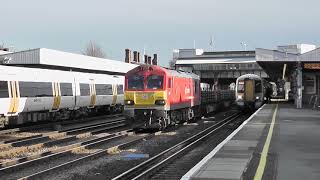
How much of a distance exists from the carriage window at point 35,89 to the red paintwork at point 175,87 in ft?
17.4

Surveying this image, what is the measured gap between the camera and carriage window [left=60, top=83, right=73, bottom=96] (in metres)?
30.2

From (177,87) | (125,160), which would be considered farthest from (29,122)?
(125,160)

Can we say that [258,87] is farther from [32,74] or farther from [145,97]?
[32,74]

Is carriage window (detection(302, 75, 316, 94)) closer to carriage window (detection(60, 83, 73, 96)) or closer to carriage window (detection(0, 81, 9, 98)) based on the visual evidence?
carriage window (detection(60, 83, 73, 96))

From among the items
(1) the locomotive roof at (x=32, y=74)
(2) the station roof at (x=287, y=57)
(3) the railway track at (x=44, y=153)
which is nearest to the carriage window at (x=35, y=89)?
(1) the locomotive roof at (x=32, y=74)

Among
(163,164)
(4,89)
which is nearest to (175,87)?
(4,89)

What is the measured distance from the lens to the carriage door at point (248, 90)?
4031cm

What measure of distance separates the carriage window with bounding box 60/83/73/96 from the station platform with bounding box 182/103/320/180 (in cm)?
1432

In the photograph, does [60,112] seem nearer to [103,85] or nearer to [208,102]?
[103,85]

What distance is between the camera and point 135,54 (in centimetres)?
10250

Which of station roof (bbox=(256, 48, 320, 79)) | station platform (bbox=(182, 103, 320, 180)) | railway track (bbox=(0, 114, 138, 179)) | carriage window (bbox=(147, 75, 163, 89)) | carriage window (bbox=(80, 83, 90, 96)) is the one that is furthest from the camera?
station roof (bbox=(256, 48, 320, 79))

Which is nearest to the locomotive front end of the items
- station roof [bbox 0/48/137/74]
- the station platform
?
the station platform

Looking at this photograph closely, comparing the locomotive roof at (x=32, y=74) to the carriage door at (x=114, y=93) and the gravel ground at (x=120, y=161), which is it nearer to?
the carriage door at (x=114, y=93)

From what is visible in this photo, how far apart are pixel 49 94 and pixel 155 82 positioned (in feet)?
25.4
